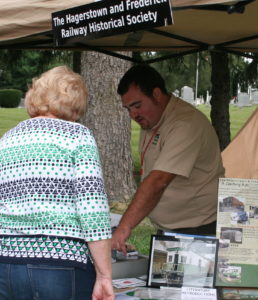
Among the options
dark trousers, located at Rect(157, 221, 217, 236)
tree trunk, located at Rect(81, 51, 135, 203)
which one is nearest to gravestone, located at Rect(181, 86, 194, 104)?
tree trunk, located at Rect(81, 51, 135, 203)

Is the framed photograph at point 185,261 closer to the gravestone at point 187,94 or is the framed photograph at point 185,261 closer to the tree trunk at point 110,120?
the tree trunk at point 110,120

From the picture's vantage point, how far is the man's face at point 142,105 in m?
3.02

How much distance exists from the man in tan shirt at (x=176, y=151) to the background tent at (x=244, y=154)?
1518 millimetres

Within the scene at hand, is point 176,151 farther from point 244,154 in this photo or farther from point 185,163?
point 244,154

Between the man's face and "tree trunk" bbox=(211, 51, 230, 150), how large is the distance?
239 inches

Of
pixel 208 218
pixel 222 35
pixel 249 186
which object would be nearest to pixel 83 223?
pixel 249 186

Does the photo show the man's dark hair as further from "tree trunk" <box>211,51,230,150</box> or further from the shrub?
the shrub

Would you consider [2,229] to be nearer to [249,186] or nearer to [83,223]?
[83,223]

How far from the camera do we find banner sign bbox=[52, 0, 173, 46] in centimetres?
208

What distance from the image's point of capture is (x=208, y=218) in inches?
123

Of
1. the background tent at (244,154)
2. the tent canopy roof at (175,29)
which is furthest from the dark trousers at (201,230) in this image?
the background tent at (244,154)

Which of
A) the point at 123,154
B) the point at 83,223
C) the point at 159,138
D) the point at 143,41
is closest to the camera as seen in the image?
the point at 83,223

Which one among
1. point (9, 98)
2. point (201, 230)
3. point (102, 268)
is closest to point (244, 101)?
point (9, 98)

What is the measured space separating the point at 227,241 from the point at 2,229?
112cm
